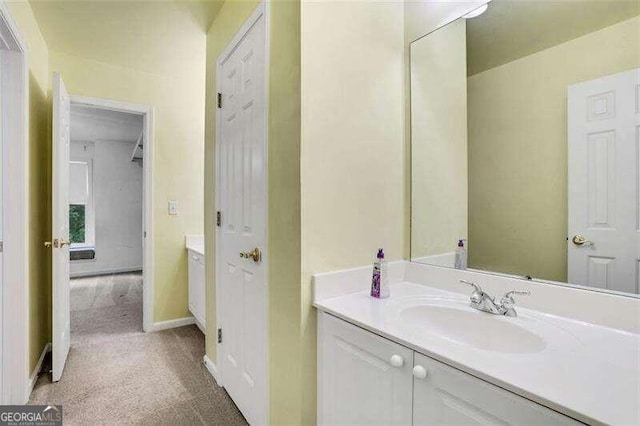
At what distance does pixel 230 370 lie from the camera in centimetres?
187

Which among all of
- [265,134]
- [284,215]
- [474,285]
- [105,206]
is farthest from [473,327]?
[105,206]

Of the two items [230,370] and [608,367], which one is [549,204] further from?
[230,370]

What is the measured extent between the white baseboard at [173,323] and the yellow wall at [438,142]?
99.0 inches

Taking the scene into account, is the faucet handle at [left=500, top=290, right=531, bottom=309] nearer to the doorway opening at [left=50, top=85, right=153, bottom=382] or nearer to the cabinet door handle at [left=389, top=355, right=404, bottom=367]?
the cabinet door handle at [left=389, top=355, right=404, bottom=367]

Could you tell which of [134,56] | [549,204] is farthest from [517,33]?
[134,56]

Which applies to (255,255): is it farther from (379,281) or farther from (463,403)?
(463,403)

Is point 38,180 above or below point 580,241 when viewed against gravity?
above

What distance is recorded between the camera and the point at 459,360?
0.76m

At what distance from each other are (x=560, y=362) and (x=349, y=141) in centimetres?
101

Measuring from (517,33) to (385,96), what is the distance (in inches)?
22.6

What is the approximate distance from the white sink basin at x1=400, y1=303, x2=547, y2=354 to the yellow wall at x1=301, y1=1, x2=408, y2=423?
333 millimetres

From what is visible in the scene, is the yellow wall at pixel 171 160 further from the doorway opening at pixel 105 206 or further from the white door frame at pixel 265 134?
the doorway opening at pixel 105 206

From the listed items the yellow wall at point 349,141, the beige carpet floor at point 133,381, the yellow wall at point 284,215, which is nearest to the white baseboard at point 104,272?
the beige carpet floor at point 133,381

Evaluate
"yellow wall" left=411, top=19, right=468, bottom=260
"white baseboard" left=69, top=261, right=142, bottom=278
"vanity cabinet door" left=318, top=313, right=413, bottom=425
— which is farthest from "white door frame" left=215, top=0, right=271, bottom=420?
"white baseboard" left=69, top=261, right=142, bottom=278
